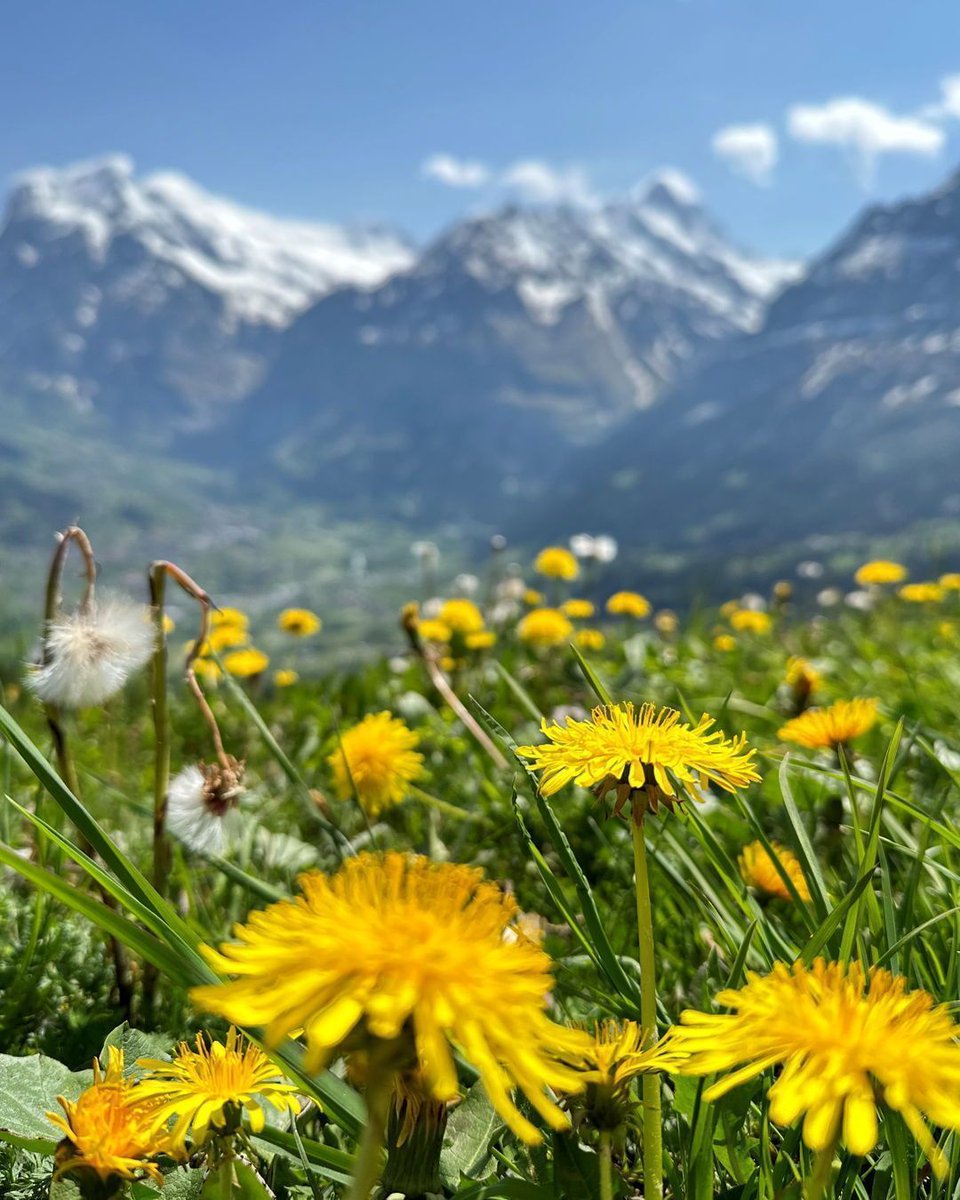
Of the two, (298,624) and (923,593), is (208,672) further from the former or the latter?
(923,593)

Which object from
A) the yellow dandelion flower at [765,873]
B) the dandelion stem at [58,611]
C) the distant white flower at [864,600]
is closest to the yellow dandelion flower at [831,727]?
the yellow dandelion flower at [765,873]

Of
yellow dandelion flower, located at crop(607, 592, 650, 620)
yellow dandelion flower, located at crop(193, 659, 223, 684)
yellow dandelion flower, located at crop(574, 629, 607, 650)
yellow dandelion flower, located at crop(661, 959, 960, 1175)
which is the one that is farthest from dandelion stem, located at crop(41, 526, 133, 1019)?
yellow dandelion flower, located at crop(607, 592, 650, 620)

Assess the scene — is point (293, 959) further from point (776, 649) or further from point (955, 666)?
point (776, 649)

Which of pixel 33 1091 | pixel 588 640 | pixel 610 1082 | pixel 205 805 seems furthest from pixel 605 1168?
pixel 588 640

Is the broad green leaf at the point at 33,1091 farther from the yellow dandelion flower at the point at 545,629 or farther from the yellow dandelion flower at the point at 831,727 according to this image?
the yellow dandelion flower at the point at 545,629

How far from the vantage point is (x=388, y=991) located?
676mm

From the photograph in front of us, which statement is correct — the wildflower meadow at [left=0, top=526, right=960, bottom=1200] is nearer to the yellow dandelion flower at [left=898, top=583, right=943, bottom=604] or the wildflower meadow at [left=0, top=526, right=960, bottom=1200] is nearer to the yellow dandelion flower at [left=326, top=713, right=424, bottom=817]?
the yellow dandelion flower at [left=326, top=713, right=424, bottom=817]

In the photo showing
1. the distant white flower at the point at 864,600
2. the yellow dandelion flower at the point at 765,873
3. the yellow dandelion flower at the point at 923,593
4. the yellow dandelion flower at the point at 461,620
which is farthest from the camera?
the distant white flower at the point at 864,600

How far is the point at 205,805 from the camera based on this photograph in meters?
1.69

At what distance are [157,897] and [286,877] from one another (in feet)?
4.89

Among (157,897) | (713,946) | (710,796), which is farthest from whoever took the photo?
(710,796)

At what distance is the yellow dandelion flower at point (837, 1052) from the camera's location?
0.68 meters

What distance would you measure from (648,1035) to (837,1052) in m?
0.28

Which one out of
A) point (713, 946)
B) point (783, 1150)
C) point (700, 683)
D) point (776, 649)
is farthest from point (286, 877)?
point (776, 649)
